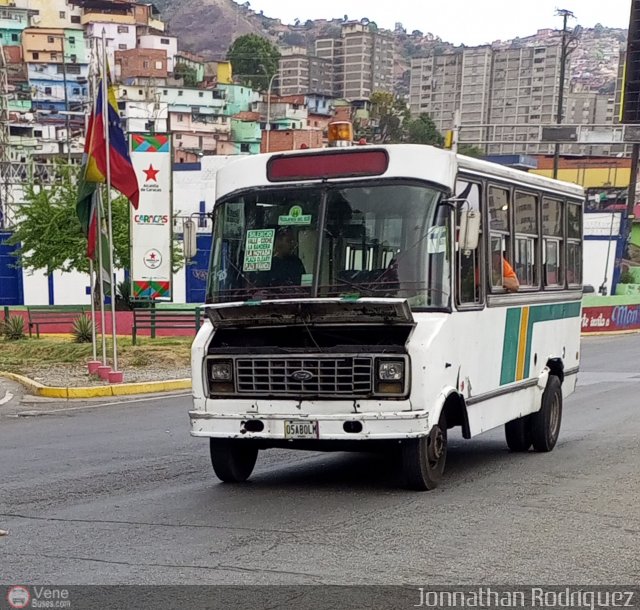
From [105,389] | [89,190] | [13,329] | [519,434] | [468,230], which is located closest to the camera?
[468,230]

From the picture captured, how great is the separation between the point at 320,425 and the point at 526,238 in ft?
12.3

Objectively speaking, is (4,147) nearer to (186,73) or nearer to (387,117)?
(387,117)

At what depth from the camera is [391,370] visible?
8.59 metres

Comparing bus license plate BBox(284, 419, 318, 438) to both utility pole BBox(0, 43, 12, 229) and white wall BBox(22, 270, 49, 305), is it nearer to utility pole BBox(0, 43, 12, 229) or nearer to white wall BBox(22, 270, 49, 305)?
white wall BBox(22, 270, 49, 305)

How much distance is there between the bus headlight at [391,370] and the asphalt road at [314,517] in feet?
3.20

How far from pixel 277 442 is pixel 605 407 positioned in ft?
32.3

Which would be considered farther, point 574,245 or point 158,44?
point 158,44

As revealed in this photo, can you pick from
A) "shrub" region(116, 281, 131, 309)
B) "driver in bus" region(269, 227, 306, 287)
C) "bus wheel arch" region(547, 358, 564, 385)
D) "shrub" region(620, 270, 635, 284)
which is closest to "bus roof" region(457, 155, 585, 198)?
"driver in bus" region(269, 227, 306, 287)

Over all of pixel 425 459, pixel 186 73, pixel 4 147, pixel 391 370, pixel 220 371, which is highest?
pixel 186 73

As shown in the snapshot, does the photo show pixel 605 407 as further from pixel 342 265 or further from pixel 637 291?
pixel 637 291

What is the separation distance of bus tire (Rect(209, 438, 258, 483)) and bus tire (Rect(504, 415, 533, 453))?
332 cm

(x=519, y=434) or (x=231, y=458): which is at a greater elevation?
(x=231, y=458)

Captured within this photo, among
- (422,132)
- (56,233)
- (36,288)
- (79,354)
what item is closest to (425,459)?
(79,354)

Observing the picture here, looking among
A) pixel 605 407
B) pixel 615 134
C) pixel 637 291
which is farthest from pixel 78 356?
pixel 637 291
